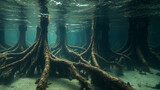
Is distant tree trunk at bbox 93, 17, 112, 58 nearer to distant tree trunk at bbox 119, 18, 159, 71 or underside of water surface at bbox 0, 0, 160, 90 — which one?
underside of water surface at bbox 0, 0, 160, 90

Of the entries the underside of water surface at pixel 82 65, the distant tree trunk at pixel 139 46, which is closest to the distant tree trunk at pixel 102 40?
the underside of water surface at pixel 82 65

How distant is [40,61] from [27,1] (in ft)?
20.4

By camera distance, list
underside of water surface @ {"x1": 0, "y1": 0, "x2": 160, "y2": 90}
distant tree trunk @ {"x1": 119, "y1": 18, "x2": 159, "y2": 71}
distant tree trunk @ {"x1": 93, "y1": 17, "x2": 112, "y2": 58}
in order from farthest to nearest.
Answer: distant tree trunk @ {"x1": 93, "y1": 17, "x2": 112, "y2": 58}
distant tree trunk @ {"x1": 119, "y1": 18, "x2": 159, "y2": 71}
underside of water surface @ {"x1": 0, "y1": 0, "x2": 160, "y2": 90}

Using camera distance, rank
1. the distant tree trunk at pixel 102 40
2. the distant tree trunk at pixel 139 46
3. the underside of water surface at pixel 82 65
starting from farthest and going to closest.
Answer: the distant tree trunk at pixel 102 40 → the distant tree trunk at pixel 139 46 → the underside of water surface at pixel 82 65

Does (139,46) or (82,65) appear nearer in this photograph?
(82,65)

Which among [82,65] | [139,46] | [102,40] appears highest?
[102,40]

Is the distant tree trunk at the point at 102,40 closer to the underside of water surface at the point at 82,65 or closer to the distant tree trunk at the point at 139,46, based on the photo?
the underside of water surface at the point at 82,65

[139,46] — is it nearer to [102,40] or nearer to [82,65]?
[102,40]

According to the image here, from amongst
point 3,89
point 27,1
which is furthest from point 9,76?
point 27,1

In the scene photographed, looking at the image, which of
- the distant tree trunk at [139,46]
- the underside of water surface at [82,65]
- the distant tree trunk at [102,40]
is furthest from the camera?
the distant tree trunk at [102,40]

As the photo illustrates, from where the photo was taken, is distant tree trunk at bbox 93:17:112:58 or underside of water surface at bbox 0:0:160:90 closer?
underside of water surface at bbox 0:0:160:90

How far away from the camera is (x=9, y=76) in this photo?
6.13 metres

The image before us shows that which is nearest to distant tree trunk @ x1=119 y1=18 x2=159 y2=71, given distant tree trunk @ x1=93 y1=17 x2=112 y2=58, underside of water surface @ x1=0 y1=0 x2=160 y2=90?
underside of water surface @ x1=0 y1=0 x2=160 y2=90

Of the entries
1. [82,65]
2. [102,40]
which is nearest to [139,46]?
[102,40]
